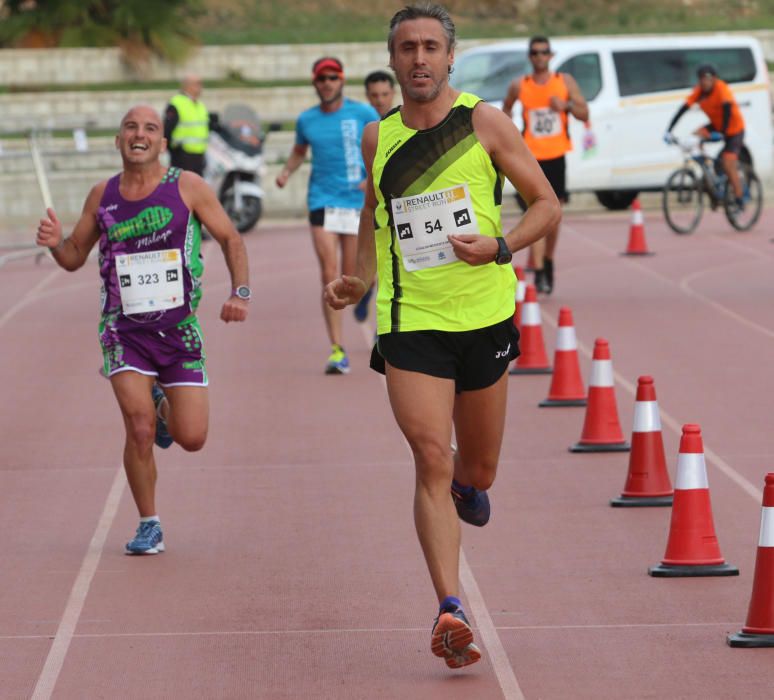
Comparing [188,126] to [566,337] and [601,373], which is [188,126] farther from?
[601,373]

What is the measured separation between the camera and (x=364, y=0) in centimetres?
4847

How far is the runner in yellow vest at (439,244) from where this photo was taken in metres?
6.27

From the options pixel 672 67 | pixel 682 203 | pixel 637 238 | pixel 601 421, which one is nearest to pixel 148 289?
pixel 601 421

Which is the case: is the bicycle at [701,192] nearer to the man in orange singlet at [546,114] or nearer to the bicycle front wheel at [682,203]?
the bicycle front wheel at [682,203]

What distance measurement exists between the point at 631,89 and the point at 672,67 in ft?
2.75

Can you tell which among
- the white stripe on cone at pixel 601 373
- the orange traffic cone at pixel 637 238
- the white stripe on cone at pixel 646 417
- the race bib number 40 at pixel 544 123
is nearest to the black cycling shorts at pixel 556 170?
the race bib number 40 at pixel 544 123

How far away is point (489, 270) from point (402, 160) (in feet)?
1.52

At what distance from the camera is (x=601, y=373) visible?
10.2m

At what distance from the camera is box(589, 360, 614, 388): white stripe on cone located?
10.1 meters

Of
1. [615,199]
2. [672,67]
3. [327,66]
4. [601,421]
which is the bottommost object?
[615,199]

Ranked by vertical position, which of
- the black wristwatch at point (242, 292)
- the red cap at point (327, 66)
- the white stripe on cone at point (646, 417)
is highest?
the red cap at point (327, 66)

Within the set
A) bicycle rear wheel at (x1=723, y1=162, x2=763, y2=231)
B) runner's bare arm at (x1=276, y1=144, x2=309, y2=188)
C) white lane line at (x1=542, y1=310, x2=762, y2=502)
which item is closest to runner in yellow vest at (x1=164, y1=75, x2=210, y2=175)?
bicycle rear wheel at (x1=723, y1=162, x2=763, y2=231)

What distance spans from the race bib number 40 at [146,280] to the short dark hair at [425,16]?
199 centimetres

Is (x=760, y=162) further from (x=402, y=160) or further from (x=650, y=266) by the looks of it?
(x=402, y=160)
